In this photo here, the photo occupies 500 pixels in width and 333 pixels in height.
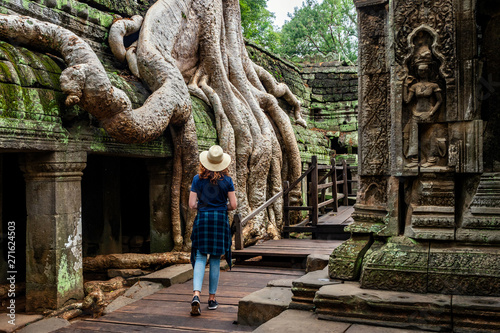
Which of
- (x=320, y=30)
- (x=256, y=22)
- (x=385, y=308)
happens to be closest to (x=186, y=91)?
(x=385, y=308)

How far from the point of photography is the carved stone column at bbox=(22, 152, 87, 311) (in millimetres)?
4652

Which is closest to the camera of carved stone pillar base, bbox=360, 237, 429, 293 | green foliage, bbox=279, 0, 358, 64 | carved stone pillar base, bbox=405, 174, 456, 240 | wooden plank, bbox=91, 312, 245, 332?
carved stone pillar base, bbox=360, 237, 429, 293

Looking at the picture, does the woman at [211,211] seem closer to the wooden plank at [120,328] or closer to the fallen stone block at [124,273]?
the wooden plank at [120,328]

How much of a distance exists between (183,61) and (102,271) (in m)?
3.36

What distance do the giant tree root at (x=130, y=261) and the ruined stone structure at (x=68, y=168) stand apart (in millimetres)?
445

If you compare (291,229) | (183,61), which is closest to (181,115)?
(183,61)

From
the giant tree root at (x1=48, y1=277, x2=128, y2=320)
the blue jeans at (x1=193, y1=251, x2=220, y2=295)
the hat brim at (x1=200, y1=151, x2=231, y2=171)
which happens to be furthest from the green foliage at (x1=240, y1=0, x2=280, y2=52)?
the blue jeans at (x1=193, y1=251, x2=220, y2=295)

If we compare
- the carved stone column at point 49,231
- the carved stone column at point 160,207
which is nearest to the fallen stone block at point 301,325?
the carved stone column at point 49,231

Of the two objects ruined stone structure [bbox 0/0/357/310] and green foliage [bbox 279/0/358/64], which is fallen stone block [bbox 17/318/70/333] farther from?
green foliage [bbox 279/0/358/64]

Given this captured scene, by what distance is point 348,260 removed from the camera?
3549mm

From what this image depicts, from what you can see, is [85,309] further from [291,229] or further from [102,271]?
[291,229]

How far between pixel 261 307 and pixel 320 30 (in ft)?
89.8

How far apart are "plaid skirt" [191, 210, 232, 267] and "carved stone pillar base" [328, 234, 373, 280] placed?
99 cm

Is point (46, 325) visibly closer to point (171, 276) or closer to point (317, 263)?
point (171, 276)
